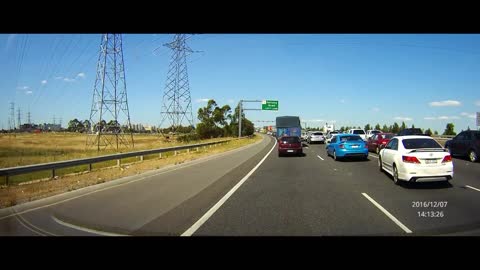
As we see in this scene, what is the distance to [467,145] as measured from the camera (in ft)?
75.1

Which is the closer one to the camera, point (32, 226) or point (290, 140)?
point (32, 226)

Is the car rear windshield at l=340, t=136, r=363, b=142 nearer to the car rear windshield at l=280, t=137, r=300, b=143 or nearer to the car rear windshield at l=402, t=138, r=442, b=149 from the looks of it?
the car rear windshield at l=280, t=137, r=300, b=143

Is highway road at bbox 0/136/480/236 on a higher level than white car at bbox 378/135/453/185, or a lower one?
lower

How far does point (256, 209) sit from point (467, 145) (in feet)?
58.2

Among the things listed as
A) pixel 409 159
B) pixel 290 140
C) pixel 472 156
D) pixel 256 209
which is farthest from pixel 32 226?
pixel 290 140

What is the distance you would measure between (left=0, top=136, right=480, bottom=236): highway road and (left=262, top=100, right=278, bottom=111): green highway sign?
173ft

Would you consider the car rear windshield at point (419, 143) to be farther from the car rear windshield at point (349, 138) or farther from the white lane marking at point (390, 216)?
the car rear windshield at point (349, 138)

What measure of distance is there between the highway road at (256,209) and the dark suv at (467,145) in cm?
710

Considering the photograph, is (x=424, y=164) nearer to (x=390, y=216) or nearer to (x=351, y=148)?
(x=390, y=216)

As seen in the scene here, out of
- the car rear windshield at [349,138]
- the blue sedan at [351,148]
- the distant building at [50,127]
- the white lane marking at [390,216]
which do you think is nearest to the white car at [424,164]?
the white lane marking at [390,216]

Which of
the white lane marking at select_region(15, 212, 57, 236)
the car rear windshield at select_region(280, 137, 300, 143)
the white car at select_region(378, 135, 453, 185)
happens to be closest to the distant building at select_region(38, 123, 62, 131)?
the car rear windshield at select_region(280, 137, 300, 143)

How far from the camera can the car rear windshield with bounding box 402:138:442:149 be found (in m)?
13.6
